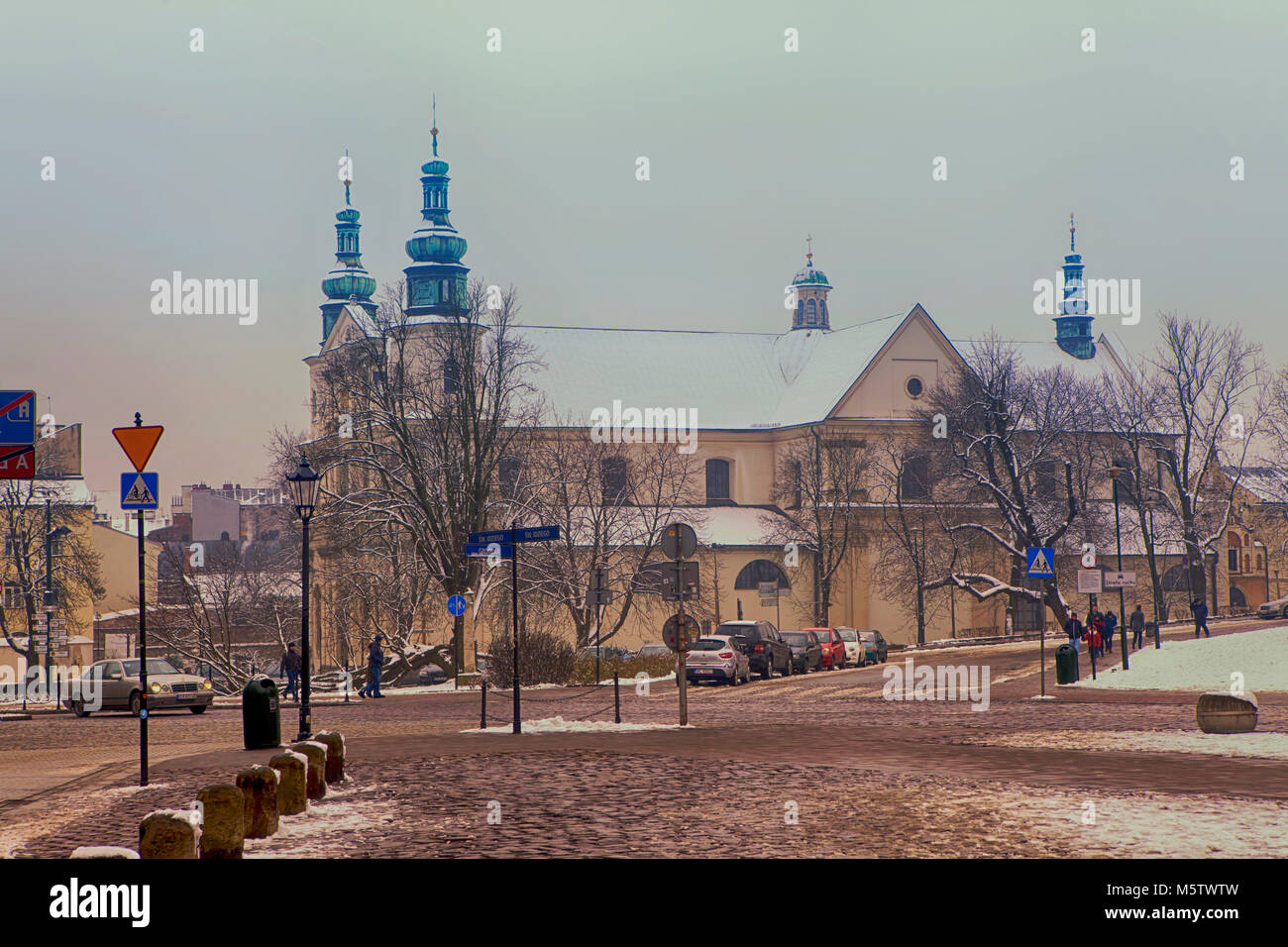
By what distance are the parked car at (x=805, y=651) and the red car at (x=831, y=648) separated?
2.30ft

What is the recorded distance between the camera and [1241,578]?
4198 inches

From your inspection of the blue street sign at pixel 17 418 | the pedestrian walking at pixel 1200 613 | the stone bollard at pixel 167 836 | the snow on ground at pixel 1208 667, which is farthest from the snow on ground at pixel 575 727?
the pedestrian walking at pixel 1200 613

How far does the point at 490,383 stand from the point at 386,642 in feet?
32.3

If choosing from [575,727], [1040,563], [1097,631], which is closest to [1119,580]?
[1040,563]

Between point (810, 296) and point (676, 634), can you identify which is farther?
point (810, 296)

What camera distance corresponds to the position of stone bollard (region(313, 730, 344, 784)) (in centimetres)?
1620

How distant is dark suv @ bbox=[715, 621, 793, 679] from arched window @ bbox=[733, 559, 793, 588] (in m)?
29.5

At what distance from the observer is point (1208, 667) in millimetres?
37156

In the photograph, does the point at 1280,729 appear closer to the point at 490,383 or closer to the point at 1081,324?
the point at 490,383

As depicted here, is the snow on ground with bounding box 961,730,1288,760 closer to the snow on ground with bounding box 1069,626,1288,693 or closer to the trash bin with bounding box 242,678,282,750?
the trash bin with bounding box 242,678,282,750

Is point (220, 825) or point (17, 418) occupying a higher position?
point (17, 418)

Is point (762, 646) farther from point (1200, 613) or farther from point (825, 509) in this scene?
point (825, 509)

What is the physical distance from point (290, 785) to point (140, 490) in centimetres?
468
